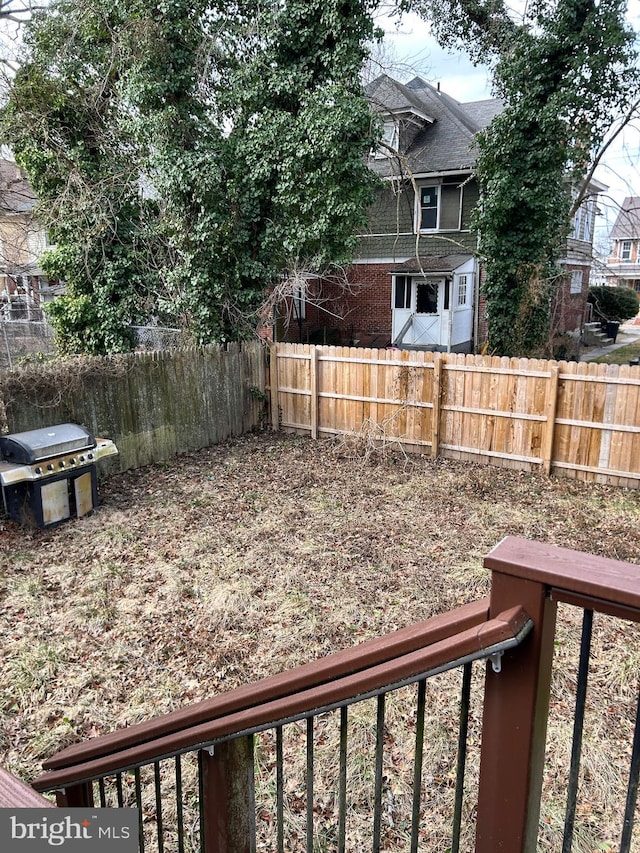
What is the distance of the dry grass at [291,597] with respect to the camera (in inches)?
139

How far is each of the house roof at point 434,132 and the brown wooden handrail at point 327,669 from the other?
17.9 m

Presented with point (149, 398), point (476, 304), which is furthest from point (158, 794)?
point (476, 304)

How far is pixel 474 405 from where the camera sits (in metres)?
9.20

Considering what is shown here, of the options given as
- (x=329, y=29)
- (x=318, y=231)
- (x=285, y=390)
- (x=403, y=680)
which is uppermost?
(x=329, y=29)

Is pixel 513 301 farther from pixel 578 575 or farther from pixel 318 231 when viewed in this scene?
pixel 578 575

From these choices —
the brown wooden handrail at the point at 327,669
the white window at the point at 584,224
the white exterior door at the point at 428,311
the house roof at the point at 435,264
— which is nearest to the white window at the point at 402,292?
the white exterior door at the point at 428,311

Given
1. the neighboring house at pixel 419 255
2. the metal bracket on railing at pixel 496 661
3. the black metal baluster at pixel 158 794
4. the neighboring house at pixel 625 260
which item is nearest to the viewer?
the metal bracket on railing at pixel 496 661

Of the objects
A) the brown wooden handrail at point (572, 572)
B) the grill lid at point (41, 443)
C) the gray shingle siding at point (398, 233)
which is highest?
A: the gray shingle siding at point (398, 233)

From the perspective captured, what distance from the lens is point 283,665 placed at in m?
4.43

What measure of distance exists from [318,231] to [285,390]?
303cm

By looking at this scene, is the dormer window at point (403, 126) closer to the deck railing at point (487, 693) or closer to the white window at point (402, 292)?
the white window at point (402, 292)

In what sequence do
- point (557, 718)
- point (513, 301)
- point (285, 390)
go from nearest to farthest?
point (557, 718), point (285, 390), point (513, 301)

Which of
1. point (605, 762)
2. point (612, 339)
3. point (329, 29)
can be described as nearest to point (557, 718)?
point (605, 762)

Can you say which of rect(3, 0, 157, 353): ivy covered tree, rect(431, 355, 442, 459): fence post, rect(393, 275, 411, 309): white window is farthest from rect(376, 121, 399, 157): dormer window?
rect(431, 355, 442, 459): fence post
